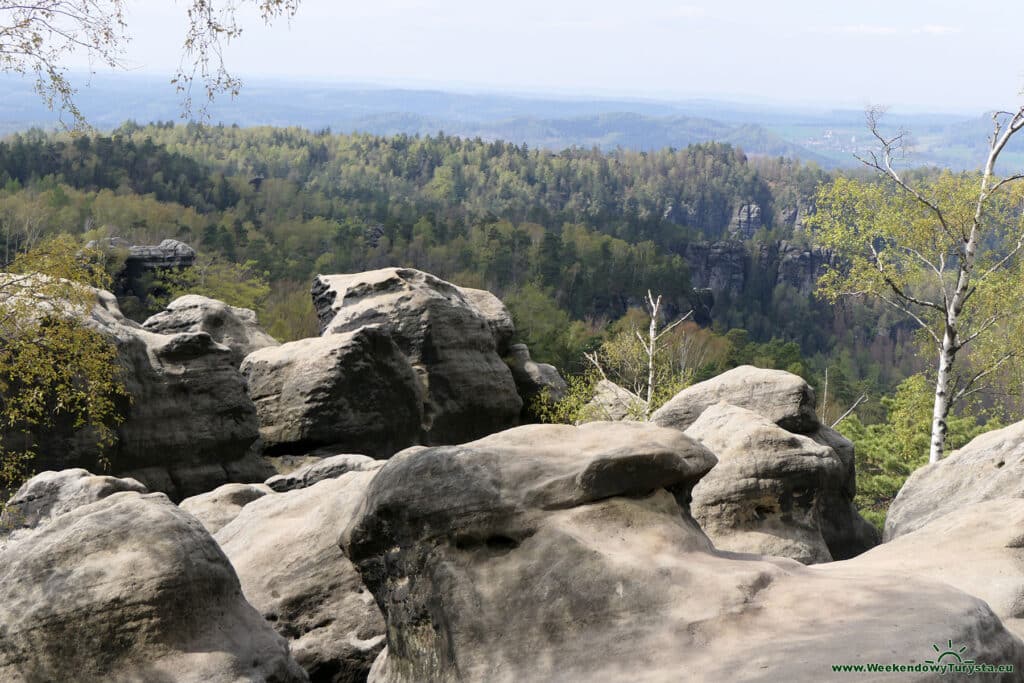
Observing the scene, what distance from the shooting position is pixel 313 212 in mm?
160000

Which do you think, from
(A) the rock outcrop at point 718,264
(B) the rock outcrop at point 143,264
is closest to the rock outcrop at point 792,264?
(A) the rock outcrop at point 718,264

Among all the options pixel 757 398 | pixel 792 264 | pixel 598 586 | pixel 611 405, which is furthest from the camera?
pixel 792 264

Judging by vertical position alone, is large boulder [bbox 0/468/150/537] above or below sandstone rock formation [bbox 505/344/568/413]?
above

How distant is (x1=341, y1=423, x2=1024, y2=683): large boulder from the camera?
8.28 m

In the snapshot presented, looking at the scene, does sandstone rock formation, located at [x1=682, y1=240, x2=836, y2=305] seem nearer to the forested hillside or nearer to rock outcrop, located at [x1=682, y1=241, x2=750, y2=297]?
rock outcrop, located at [x1=682, y1=241, x2=750, y2=297]

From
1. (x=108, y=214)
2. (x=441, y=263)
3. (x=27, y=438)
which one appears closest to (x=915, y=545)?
(x=27, y=438)

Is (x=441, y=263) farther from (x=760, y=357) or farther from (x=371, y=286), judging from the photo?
(x=371, y=286)

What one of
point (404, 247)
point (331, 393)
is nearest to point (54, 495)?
point (331, 393)

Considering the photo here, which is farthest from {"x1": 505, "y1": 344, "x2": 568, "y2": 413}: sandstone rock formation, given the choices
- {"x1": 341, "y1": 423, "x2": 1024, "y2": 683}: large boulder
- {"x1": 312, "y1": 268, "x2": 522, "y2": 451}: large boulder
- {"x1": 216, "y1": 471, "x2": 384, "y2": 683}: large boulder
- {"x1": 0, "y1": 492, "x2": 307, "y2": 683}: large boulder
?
{"x1": 0, "y1": 492, "x2": 307, "y2": 683}: large boulder

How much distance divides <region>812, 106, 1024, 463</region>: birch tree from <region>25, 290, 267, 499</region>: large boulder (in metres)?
16.1

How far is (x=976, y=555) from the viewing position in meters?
11.9

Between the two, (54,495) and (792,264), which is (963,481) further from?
(792,264)

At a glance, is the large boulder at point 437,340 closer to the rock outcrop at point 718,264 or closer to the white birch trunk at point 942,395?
the white birch trunk at point 942,395

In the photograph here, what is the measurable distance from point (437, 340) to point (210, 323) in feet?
23.2
